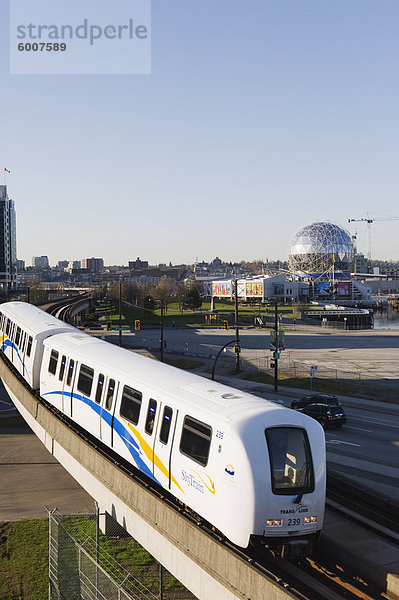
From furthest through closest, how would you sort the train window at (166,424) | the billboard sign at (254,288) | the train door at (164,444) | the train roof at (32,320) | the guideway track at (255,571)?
the billboard sign at (254,288), the train roof at (32,320), the train window at (166,424), the train door at (164,444), the guideway track at (255,571)

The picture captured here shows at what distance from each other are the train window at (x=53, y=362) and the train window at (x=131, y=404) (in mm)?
7549

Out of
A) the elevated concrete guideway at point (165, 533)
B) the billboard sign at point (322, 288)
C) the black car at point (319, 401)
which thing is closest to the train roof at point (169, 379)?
the elevated concrete guideway at point (165, 533)

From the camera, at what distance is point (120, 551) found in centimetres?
2141

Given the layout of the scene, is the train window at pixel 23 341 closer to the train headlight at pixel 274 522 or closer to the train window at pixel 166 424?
the train window at pixel 166 424

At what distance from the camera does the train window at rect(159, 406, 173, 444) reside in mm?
15189

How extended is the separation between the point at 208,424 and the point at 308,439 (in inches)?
85.3

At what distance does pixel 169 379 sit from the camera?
1684 centimetres

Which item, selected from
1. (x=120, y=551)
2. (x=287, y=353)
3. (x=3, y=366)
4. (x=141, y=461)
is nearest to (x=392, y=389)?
(x=287, y=353)

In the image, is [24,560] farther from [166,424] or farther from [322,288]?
[322,288]

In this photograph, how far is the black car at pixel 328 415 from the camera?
3656 centimetres

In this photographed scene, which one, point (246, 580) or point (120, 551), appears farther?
point (120, 551)

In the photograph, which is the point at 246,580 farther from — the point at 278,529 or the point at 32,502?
the point at 32,502

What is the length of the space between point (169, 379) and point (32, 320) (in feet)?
56.6

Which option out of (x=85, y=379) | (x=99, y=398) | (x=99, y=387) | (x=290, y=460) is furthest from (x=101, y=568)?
(x=85, y=379)
